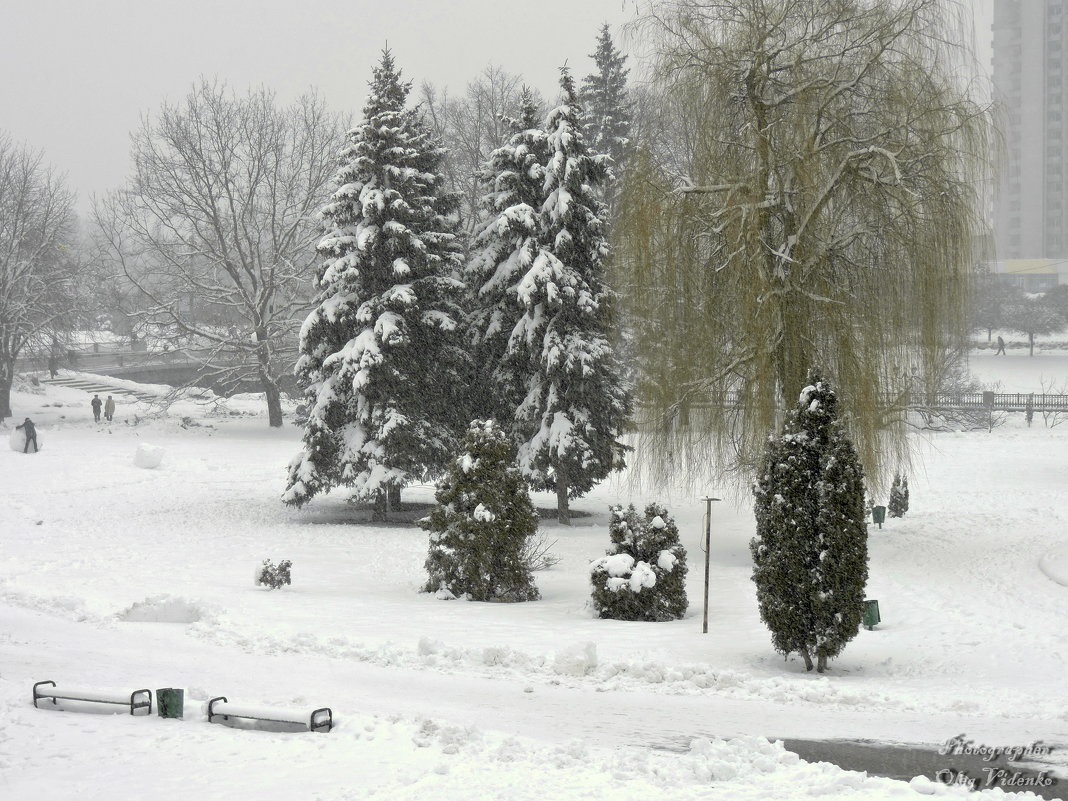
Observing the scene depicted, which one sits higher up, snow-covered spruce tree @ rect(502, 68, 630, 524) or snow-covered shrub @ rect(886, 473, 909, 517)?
snow-covered spruce tree @ rect(502, 68, 630, 524)

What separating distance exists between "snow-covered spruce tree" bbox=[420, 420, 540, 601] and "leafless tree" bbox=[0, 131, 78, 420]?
31775mm

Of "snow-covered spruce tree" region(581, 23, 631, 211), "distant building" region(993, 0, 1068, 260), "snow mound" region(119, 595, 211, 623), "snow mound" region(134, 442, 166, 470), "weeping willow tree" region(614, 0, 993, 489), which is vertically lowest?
"snow mound" region(119, 595, 211, 623)

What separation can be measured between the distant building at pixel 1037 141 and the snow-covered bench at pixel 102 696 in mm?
114872

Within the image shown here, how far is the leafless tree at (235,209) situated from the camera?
4153cm

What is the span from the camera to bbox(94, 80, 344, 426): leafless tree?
41531 mm

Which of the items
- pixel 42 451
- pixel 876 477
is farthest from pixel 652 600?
pixel 42 451

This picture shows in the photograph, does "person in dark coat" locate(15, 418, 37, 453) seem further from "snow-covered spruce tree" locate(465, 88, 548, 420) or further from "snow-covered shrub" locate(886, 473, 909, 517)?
"snow-covered shrub" locate(886, 473, 909, 517)

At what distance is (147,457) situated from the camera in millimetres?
34250

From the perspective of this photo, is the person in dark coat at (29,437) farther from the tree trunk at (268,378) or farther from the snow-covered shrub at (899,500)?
the snow-covered shrub at (899,500)

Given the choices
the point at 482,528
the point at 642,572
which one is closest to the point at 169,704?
the point at 642,572

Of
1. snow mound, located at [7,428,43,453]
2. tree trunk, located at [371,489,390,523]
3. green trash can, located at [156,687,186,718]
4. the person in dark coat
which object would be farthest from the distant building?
green trash can, located at [156,687,186,718]

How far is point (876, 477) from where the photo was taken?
60.4 ft

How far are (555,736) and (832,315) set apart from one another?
11.0 meters

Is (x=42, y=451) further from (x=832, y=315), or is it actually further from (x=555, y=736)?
(x=555, y=736)
